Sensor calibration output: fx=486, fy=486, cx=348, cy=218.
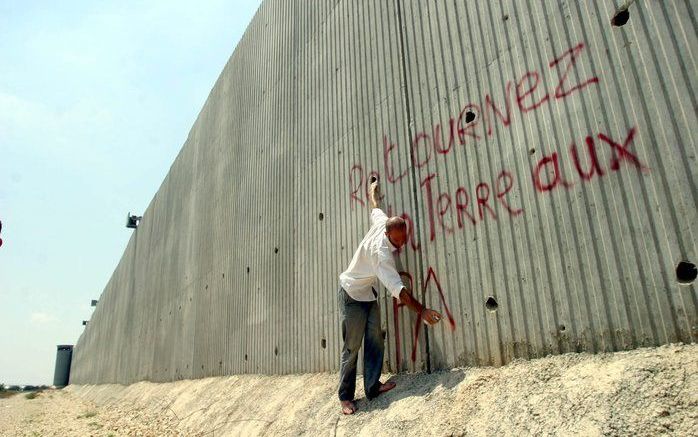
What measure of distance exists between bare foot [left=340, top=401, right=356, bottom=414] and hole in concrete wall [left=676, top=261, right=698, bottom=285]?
104 inches

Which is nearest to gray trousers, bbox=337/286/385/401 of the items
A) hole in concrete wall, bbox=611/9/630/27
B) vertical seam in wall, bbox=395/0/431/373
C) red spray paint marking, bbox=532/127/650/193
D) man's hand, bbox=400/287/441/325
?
vertical seam in wall, bbox=395/0/431/373

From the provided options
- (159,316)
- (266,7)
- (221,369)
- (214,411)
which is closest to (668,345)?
(214,411)

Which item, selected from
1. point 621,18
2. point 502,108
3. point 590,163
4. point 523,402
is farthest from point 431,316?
point 621,18

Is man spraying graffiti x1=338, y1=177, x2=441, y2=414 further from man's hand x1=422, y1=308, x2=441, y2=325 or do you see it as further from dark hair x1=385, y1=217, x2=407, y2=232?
man's hand x1=422, y1=308, x2=441, y2=325

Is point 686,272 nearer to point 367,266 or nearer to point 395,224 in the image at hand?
point 395,224

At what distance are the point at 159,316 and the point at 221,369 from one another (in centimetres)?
735

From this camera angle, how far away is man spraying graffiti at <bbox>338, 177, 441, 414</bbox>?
4.14 m

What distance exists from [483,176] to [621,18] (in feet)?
4.55

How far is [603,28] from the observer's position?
311 centimetres

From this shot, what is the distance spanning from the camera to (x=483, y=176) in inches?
152

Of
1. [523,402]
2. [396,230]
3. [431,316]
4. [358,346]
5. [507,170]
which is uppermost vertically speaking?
[507,170]

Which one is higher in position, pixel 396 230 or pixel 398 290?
pixel 396 230

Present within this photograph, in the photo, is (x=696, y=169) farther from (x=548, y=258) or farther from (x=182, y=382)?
(x=182, y=382)

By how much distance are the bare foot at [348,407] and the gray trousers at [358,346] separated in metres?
0.06
